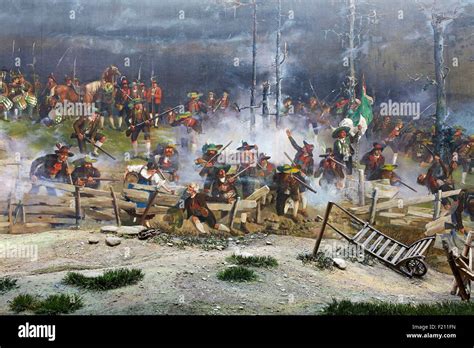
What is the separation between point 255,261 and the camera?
859 centimetres

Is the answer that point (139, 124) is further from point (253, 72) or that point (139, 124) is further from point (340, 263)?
point (340, 263)

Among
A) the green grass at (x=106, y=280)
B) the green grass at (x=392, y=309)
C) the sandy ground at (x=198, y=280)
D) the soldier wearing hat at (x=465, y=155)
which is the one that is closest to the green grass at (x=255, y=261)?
the sandy ground at (x=198, y=280)

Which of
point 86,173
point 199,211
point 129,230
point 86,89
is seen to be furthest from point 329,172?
point 86,89

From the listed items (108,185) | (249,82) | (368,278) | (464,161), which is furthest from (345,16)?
(108,185)

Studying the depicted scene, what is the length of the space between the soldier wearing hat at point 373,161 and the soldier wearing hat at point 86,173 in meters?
5.35

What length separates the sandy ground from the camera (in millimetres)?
7164

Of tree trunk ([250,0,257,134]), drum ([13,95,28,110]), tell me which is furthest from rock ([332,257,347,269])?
drum ([13,95,28,110])

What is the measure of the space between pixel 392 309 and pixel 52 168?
676cm

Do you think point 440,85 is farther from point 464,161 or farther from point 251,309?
point 251,309

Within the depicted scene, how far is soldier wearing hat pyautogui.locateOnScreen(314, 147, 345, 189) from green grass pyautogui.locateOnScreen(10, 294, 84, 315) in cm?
519

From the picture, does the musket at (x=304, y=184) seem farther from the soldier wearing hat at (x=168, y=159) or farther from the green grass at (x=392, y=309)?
the green grass at (x=392, y=309)

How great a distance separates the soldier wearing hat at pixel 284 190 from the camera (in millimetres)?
9977

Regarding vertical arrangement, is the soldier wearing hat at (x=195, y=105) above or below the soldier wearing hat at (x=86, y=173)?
above

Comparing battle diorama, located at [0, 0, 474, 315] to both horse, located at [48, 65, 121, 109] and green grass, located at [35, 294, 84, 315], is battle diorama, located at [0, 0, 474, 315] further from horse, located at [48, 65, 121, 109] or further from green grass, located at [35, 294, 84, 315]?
green grass, located at [35, 294, 84, 315]
